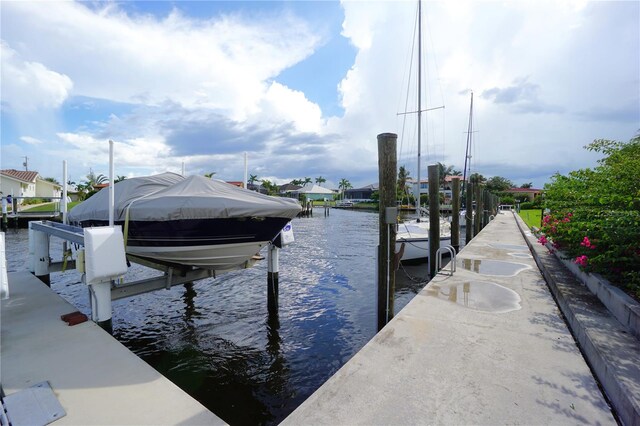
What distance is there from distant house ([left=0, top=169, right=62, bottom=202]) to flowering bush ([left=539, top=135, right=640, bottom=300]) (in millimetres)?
48819

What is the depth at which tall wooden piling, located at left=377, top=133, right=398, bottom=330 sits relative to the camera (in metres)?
5.66

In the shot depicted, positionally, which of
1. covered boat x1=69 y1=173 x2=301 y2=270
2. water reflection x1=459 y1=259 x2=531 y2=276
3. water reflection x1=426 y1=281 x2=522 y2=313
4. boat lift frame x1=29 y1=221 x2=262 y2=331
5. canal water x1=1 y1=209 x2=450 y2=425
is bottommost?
canal water x1=1 y1=209 x2=450 y2=425

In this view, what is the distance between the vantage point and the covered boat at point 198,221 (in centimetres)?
465

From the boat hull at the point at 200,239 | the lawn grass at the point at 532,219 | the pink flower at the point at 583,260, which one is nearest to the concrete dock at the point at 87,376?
the boat hull at the point at 200,239

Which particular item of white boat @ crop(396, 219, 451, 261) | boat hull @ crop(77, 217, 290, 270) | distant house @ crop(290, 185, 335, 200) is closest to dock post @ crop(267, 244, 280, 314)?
boat hull @ crop(77, 217, 290, 270)

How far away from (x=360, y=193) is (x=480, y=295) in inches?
4140

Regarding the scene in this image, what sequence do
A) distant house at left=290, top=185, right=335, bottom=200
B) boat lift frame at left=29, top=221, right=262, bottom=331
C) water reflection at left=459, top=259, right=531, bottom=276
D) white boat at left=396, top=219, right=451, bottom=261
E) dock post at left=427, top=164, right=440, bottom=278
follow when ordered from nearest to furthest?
1. boat lift frame at left=29, top=221, right=262, bottom=331
2. water reflection at left=459, top=259, right=531, bottom=276
3. dock post at left=427, top=164, right=440, bottom=278
4. white boat at left=396, top=219, right=451, bottom=261
5. distant house at left=290, top=185, right=335, bottom=200

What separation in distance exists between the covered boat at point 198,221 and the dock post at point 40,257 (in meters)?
2.46

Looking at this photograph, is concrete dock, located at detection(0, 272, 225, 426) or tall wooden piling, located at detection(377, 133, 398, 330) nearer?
concrete dock, located at detection(0, 272, 225, 426)

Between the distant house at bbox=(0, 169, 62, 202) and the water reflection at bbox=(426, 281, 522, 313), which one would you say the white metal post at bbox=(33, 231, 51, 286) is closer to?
the water reflection at bbox=(426, 281, 522, 313)

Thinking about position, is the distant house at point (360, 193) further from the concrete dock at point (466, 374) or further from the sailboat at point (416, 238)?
the concrete dock at point (466, 374)

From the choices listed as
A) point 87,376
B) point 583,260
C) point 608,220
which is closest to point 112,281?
point 87,376

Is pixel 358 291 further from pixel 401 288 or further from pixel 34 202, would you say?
pixel 34 202

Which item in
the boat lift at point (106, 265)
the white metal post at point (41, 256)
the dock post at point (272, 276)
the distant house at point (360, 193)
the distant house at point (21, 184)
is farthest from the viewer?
the distant house at point (360, 193)
